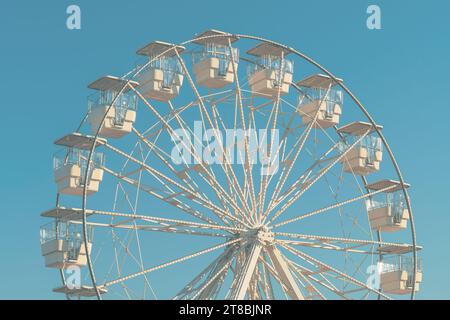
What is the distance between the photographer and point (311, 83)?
35.1 meters

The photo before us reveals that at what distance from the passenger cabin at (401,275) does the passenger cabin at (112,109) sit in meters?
8.93

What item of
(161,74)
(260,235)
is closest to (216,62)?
(161,74)

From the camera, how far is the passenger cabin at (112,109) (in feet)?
102

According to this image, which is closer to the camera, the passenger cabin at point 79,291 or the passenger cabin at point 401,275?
the passenger cabin at point 79,291

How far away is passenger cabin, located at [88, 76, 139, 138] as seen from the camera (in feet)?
102

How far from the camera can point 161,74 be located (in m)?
32.0

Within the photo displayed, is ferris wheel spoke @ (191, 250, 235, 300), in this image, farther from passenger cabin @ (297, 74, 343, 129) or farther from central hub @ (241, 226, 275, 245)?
passenger cabin @ (297, 74, 343, 129)

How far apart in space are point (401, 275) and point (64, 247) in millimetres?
9907

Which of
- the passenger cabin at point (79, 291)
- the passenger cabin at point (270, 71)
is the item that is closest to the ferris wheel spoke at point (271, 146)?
the passenger cabin at point (270, 71)

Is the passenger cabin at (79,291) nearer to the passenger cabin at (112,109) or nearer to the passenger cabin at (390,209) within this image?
the passenger cabin at (112,109)
